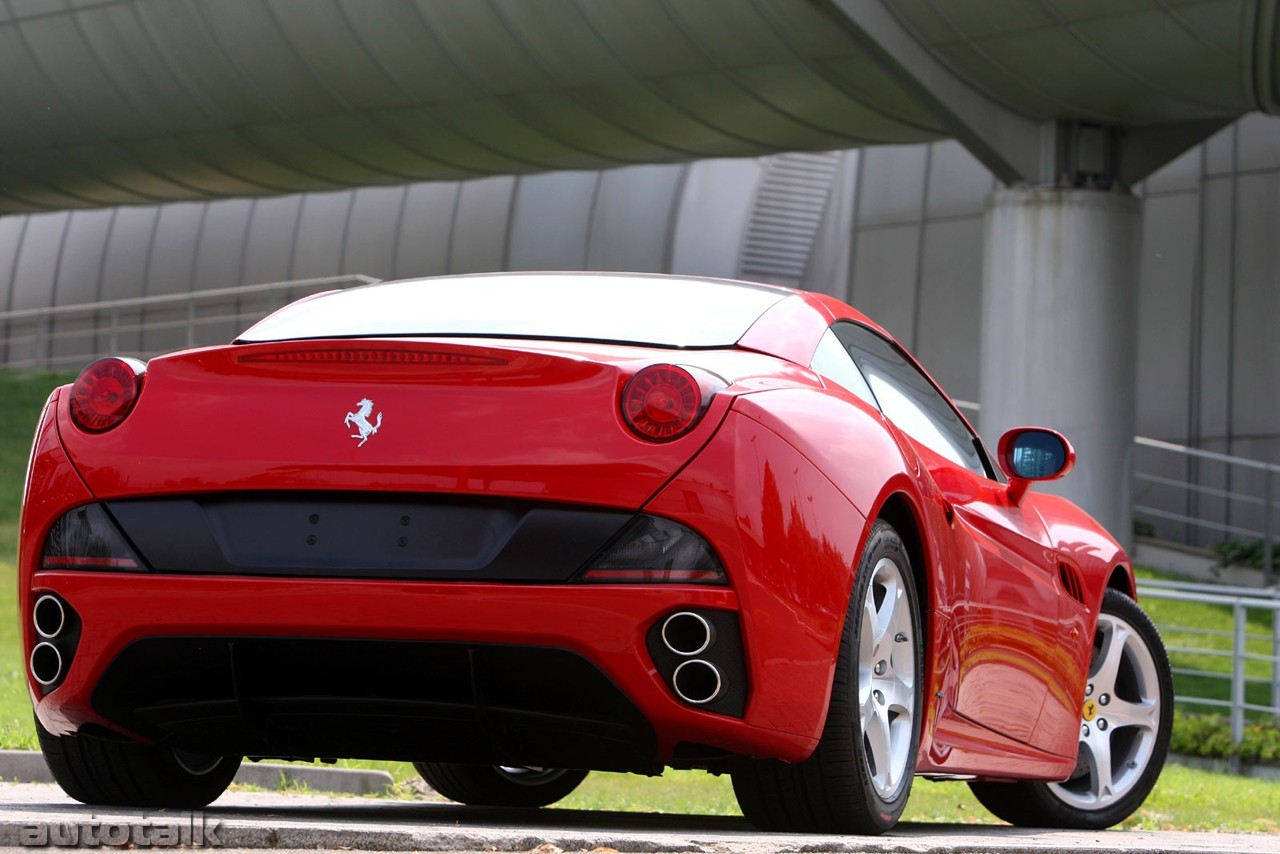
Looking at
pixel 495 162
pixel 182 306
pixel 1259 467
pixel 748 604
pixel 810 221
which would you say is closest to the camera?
pixel 748 604

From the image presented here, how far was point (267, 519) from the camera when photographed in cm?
388

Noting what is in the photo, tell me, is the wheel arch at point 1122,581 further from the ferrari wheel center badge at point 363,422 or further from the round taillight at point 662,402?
the ferrari wheel center badge at point 363,422

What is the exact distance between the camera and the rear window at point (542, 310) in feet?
14.2

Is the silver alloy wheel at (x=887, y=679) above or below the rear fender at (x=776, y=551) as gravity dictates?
below

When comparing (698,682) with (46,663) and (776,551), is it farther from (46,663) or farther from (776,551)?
(46,663)

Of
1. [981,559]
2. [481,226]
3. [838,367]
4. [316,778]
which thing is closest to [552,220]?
[481,226]

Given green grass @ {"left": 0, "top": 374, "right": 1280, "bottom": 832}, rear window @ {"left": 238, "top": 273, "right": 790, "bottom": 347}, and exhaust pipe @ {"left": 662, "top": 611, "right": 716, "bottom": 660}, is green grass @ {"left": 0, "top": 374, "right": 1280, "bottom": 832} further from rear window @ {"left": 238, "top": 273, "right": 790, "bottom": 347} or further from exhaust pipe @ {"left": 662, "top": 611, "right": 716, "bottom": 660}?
exhaust pipe @ {"left": 662, "top": 611, "right": 716, "bottom": 660}

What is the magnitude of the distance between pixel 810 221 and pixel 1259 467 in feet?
28.9

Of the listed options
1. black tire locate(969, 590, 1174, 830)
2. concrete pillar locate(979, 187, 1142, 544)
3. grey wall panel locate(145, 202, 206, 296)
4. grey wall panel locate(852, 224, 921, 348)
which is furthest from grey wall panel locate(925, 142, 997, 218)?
black tire locate(969, 590, 1174, 830)

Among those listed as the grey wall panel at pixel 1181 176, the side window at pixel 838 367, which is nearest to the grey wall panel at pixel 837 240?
the grey wall panel at pixel 1181 176

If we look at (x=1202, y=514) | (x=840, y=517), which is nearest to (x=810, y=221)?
(x=1202, y=514)

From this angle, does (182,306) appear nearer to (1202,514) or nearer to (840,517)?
(1202,514)

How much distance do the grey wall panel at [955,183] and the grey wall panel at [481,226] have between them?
721 centimetres

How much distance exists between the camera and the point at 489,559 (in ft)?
12.4
